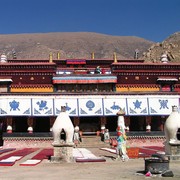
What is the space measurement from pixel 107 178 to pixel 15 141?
807 inches

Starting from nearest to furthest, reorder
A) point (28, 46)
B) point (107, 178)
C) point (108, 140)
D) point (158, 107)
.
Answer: point (107, 178) → point (108, 140) → point (158, 107) → point (28, 46)

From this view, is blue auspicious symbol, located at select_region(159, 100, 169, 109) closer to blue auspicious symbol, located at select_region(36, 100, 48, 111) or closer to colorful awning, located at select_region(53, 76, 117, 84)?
colorful awning, located at select_region(53, 76, 117, 84)

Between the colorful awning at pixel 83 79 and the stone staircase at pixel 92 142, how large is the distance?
6397mm

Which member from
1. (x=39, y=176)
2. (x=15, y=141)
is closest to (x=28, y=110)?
(x=15, y=141)

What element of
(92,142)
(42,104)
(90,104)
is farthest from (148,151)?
(42,104)

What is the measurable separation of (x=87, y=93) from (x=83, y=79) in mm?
3329

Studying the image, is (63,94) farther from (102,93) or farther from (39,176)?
(39,176)

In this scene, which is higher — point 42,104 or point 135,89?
point 135,89

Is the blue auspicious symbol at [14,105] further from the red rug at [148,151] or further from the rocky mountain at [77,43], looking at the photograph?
the rocky mountain at [77,43]

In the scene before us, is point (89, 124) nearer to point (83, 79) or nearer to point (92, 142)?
point (92, 142)

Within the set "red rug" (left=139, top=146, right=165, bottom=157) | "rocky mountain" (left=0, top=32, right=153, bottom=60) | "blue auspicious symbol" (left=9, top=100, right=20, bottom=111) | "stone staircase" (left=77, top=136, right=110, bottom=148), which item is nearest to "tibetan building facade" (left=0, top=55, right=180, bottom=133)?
"blue auspicious symbol" (left=9, top=100, right=20, bottom=111)

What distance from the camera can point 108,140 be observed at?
30.5 metres

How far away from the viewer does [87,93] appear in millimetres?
32562

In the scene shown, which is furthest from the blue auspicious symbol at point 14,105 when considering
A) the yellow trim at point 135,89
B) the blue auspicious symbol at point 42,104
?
the yellow trim at point 135,89
